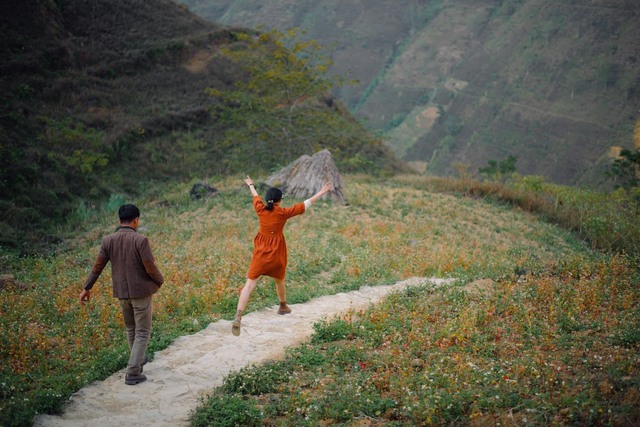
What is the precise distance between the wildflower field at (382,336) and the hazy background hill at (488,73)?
46032 millimetres

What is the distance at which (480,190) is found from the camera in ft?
78.7

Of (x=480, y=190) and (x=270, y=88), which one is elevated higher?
(x=270, y=88)

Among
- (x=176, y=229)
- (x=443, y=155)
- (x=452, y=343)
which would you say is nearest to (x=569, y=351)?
(x=452, y=343)

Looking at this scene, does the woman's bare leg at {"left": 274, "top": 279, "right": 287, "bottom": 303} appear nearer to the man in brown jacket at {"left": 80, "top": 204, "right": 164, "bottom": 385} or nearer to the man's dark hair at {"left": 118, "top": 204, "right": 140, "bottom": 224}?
the man in brown jacket at {"left": 80, "top": 204, "right": 164, "bottom": 385}

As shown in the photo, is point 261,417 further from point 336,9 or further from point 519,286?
point 336,9

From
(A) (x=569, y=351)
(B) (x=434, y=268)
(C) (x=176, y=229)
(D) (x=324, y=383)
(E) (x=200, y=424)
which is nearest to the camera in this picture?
(E) (x=200, y=424)

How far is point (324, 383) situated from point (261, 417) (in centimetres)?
91

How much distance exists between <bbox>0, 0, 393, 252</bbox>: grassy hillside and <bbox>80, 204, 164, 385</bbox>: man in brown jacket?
1274cm

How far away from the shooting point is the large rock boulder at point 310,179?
19375mm

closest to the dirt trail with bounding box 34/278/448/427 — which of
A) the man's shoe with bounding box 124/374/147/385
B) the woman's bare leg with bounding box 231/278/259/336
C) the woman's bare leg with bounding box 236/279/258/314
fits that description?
the man's shoe with bounding box 124/374/147/385

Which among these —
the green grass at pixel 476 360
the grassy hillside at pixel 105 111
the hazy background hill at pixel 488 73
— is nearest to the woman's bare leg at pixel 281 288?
the green grass at pixel 476 360

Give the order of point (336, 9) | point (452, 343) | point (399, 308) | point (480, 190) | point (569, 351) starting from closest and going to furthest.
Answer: point (569, 351) → point (452, 343) → point (399, 308) → point (480, 190) → point (336, 9)

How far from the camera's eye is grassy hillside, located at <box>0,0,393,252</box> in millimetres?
22234

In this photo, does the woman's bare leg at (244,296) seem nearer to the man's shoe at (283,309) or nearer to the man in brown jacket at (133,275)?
the man's shoe at (283,309)
